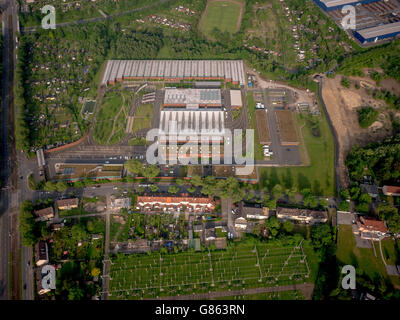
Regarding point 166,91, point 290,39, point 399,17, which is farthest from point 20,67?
point 399,17

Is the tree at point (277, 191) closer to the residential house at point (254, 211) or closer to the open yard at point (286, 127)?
the residential house at point (254, 211)

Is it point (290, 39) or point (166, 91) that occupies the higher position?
point (290, 39)

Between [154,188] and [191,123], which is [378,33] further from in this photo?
[154,188]

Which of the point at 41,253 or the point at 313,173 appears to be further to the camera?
the point at 313,173

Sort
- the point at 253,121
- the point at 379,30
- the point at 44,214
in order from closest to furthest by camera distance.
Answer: the point at 44,214 → the point at 253,121 → the point at 379,30

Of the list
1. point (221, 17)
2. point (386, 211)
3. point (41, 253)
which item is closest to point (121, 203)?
point (41, 253)

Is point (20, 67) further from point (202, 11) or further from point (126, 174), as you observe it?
point (202, 11)
